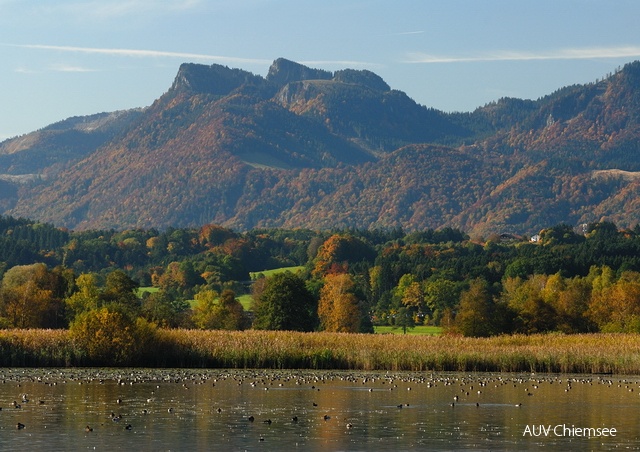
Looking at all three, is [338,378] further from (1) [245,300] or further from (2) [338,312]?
(1) [245,300]

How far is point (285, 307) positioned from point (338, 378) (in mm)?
37377

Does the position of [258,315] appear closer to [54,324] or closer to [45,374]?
[54,324]

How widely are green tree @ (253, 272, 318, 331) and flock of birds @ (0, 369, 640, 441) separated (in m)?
32.3

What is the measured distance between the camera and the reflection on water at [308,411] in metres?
40.3

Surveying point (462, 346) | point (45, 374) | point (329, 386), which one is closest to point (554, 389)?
point (329, 386)

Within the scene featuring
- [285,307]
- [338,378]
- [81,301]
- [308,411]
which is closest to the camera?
[308,411]

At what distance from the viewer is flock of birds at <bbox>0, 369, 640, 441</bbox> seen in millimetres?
60719

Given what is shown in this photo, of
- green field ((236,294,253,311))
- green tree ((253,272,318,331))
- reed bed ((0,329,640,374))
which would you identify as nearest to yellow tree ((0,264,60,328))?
green tree ((253,272,318,331))

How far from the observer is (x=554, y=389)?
202 ft

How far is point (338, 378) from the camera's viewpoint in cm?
6669

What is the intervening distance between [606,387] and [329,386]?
1495 centimetres

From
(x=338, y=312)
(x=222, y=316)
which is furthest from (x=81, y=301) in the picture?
(x=338, y=312)

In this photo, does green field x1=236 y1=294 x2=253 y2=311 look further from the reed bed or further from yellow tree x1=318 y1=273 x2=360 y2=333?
the reed bed

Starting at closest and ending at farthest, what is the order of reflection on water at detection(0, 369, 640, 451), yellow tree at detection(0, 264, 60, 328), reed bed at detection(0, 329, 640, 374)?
reflection on water at detection(0, 369, 640, 451)
reed bed at detection(0, 329, 640, 374)
yellow tree at detection(0, 264, 60, 328)
